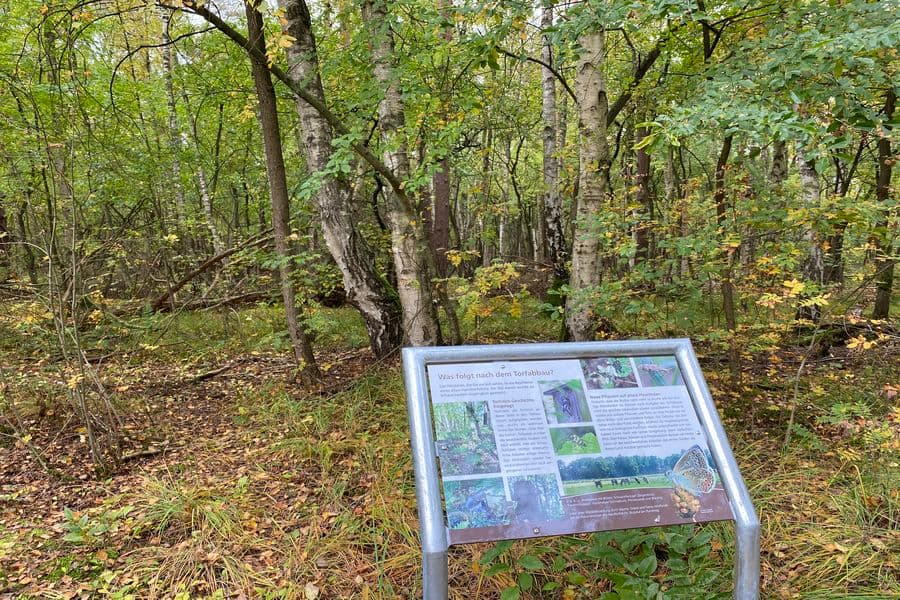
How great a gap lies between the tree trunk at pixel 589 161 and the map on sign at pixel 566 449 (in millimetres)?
2227

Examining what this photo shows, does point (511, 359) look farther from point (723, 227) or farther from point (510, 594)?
point (723, 227)

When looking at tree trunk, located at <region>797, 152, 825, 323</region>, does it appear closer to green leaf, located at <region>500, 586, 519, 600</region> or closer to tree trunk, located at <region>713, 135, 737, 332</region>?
tree trunk, located at <region>713, 135, 737, 332</region>

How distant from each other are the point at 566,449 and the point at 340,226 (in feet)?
14.3

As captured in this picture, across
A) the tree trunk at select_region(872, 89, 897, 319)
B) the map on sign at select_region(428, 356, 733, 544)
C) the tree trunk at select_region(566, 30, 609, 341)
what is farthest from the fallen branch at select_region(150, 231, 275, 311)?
the tree trunk at select_region(872, 89, 897, 319)

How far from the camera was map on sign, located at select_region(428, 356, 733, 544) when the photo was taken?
1795 mm

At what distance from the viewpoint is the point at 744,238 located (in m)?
3.95

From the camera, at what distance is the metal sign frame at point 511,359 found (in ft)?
5.50

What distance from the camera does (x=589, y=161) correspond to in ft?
14.7

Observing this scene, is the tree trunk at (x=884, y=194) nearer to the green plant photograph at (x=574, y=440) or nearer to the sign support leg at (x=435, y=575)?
the green plant photograph at (x=574, y=440)

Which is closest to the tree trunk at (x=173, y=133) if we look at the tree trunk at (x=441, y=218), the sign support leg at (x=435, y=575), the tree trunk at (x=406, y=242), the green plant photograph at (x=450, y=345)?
the green plant photograph at (x=450, y=345)

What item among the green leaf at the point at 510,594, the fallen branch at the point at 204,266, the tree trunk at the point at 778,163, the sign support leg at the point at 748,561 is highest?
the tree trunk at the point at 778,163

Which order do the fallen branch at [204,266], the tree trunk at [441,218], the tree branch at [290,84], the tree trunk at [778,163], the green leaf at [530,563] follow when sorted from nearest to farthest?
the green leaf at [530,563]
the tree branch at [290,84]
the fallen branch at [204,266]
the tree trunk at [778,163]
the tree trunk at [441,218]

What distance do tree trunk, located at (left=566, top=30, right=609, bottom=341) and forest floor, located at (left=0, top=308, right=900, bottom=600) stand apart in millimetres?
1582

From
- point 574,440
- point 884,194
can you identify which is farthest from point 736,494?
point 884,194
